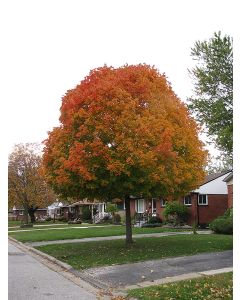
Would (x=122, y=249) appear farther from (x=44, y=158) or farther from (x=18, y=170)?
(x=18, y=170)

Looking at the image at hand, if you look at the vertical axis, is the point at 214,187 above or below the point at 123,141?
below

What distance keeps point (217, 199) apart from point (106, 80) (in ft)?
78.1

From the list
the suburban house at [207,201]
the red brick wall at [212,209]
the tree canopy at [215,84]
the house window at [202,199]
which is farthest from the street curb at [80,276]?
the house window at [202,199]

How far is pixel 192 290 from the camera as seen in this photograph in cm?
1026

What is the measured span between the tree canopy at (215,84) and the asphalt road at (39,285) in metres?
8.30

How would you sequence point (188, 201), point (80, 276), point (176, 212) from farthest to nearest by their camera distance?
point (188, 201) → point (176, 212) → point (80, 276)

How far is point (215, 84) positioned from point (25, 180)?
3646 cm

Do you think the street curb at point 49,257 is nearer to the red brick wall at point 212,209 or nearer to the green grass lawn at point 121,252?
the green grass lawn at point 121,252

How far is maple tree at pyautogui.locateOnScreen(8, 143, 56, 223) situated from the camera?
5025 centimetres

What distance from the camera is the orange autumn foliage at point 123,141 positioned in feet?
52.4

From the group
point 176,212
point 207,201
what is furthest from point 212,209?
point 176,212

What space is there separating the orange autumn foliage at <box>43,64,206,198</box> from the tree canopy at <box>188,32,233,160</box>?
0.93 m

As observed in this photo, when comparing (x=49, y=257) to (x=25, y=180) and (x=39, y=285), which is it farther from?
(x=25, y=180)

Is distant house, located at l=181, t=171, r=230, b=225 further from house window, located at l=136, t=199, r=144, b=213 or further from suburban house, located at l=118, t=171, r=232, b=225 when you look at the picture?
house window, located at l=136, t=199, r=144, b=213
